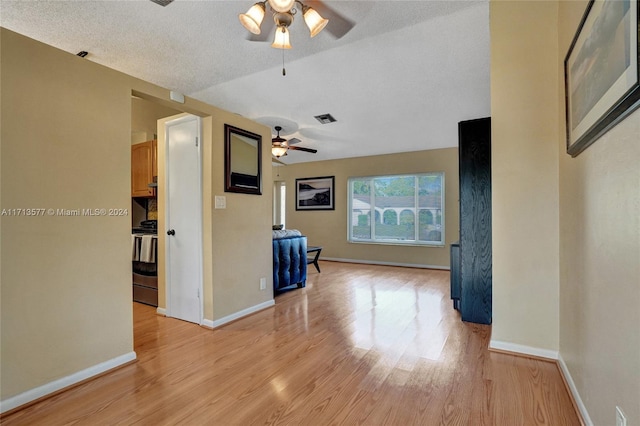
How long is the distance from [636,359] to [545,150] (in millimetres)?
1652

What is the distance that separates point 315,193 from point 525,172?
5.52 metres

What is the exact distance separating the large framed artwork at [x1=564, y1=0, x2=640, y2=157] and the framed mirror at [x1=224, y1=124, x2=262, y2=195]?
2699 millimetres

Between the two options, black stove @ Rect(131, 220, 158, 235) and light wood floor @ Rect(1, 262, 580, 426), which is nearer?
light wood floor @ Rect(1, 262, 580, 426)

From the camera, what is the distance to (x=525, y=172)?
2213mm

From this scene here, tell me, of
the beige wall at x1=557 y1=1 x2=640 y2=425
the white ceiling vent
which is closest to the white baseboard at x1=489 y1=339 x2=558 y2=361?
the beige wall at x1=557 y1=1 x2=640 y2=425

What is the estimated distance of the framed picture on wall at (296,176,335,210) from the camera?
727cm

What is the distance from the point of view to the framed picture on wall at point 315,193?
7266 mm

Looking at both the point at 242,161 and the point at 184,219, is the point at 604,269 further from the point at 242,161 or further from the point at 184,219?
the point at 184,219

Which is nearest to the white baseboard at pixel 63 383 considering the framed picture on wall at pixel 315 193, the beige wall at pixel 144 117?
the beige wall at pixel 144 117

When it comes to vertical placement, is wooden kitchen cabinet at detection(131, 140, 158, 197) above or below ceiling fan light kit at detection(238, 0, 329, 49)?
below

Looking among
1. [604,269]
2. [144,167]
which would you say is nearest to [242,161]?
[144,167]

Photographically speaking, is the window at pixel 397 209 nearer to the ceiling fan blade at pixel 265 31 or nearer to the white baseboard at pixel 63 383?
the ceiling fan blade at pixel 265 31

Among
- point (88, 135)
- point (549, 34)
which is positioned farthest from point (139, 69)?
point (549, 34)

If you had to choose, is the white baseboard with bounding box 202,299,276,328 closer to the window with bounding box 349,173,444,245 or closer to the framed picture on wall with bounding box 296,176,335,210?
the window with bounding box 349,173,444,245
